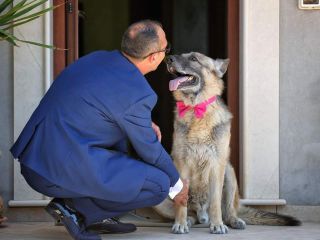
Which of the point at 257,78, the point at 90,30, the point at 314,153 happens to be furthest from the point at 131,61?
the point at 90,30

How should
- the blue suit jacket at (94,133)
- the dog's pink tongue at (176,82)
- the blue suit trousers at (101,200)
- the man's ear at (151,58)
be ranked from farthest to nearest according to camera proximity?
the dog's pink tongue at (176,82)
the man's ear at (151,58)
the blue suit trousers at (101,200)
the blue suit jacket at (94,133)

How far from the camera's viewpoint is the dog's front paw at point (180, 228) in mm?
5583

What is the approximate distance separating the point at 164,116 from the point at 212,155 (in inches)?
203

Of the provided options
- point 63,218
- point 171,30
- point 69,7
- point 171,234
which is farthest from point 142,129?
point 171,30

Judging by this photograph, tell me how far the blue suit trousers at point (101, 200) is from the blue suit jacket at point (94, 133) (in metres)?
0.07

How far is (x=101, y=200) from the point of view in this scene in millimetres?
4727

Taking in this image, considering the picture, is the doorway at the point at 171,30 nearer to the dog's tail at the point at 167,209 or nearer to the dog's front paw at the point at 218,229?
the dog's tail at the point at 167,209

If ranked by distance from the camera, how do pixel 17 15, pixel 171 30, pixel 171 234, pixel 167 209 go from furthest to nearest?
pixel 171 30, pixel 167 209, pixel 17 15, pixel 171 234

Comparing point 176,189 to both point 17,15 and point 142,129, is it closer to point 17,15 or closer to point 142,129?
point 142,129

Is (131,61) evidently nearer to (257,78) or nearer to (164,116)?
(257,78)

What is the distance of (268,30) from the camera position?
638cm

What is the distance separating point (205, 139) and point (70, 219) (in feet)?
5.08

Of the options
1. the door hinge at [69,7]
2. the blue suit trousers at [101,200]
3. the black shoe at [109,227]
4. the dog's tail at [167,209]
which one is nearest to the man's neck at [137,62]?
the blue suit trousers at [101,200]

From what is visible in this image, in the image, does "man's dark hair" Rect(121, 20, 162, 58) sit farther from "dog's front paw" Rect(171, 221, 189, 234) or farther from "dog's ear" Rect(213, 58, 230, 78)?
"dog's front paw" Rect(171, 221, 189, 234)
